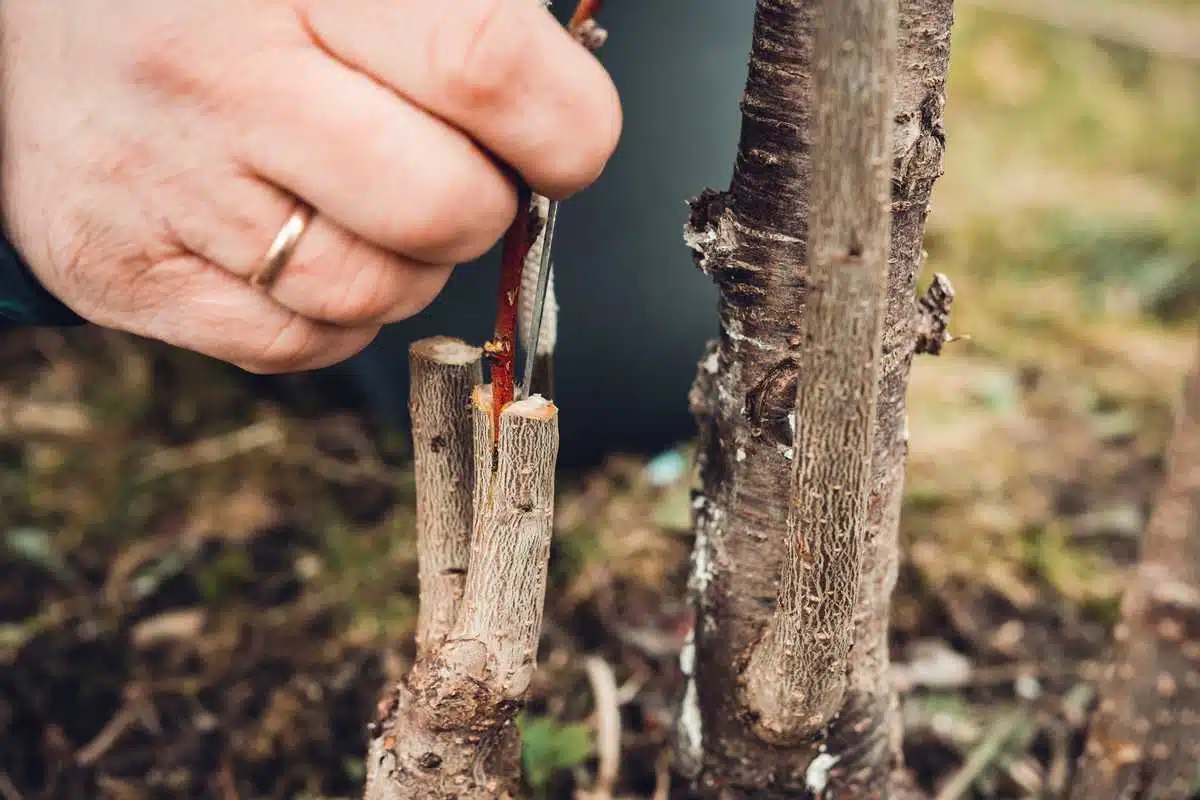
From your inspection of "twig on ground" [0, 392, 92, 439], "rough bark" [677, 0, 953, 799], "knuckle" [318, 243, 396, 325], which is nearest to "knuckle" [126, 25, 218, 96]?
"knuckle" [318, 243, 396, 325]

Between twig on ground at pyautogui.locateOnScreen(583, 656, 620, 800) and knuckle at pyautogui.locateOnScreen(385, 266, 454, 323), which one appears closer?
knuckle at pyautogui.locateOnScreen(385, 266, 454, 323)

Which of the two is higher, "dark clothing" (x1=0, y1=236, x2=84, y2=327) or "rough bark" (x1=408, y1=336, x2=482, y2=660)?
"dark clothing" (x1=0, y1=236, x2=84, y2=327)

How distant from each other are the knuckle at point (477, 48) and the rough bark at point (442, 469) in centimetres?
28

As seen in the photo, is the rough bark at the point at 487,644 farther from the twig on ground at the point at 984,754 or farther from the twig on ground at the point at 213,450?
the twig on ground at the point at 213,450

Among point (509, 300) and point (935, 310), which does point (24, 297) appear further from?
point (935, 310)

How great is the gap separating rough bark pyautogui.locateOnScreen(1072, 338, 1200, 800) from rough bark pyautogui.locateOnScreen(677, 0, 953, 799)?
0.88ft

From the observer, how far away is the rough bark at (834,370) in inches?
22.4

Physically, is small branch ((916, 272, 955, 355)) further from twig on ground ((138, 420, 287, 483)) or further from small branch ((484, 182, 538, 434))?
twig on ground ((138, 420, 287, 483))

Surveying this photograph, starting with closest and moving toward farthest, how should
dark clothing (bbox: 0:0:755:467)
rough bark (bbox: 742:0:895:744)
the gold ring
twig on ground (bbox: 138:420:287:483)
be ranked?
rough bark (bbox: 742:0:895:744) → the gold ring → dark clothing (bbox: 0:0:755:467) → twig on ground (bbox: 138:420:287:483)

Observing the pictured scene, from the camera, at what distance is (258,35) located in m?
0.66

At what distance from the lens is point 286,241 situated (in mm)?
692

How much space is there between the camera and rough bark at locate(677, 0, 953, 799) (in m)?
0.75

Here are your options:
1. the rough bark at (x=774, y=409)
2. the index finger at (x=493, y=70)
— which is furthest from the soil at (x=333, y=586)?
the index finger at (x=493, y=70)

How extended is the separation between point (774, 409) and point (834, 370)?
7.4 inches
